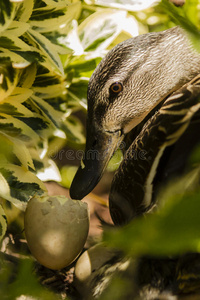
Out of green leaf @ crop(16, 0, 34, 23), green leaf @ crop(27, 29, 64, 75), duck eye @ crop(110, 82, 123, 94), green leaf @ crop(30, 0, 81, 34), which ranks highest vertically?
green leaf @ crop(16, 0, 34, 23)

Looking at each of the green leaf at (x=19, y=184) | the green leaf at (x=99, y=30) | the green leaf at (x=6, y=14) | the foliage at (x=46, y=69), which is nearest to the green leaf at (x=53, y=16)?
the foliage at (x=46, y=69)

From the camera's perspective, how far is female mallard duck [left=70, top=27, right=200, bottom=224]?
2.18ft

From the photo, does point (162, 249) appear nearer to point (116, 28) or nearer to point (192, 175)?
point (192, 175)

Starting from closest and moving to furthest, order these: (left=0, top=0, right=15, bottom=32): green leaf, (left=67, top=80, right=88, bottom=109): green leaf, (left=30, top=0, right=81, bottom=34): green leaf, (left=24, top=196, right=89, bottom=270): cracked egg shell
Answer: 1. (left=0, top=0, right=15, bottom=32): green leaf
2. (left=24, top=196, right=89, bottom=270): cracked egg shell
3. (left=30, top=0, right=81, bottom=34): green leaf
4. (left=67, top=80, right=88, bottom=109): green leaf

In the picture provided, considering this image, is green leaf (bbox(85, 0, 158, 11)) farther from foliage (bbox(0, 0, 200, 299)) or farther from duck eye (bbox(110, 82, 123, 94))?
duck eye (bbox(110, 82, 123, 94))

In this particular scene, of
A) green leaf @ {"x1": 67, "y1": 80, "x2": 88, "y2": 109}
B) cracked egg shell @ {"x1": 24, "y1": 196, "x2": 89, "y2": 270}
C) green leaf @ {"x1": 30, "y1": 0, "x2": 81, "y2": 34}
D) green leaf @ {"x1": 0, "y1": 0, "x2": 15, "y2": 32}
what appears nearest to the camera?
green leaf @ {"x1": 0, "y1": 0, "x2": 15, "y2": 32}

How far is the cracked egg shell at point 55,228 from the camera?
0.79 meters

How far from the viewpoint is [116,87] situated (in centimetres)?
89

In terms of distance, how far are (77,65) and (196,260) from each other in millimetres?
723

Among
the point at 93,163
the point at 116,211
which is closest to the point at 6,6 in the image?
the point at 93,163

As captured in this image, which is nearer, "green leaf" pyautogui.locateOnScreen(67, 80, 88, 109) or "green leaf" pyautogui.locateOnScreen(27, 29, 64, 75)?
"green leaf" pyautogui.locateOnScreen(27, 29, 64, 75)

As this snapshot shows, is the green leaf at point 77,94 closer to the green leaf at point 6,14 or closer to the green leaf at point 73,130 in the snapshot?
the green leaf at point 73,130

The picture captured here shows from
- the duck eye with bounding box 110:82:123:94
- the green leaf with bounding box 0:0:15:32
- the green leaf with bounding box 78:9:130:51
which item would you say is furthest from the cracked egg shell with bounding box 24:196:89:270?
the green leaf with bounding box 78:9:130:51

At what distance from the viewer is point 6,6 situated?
2.06ft
